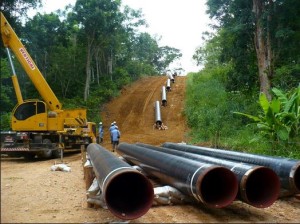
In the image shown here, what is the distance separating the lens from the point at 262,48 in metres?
17.5

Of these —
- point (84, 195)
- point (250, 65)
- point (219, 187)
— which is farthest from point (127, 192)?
point (250, 65)

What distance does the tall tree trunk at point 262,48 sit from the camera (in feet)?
55.8

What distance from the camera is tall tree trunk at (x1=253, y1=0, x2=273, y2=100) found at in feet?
55.8

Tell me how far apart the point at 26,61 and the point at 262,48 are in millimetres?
12830

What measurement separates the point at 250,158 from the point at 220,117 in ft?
40.3

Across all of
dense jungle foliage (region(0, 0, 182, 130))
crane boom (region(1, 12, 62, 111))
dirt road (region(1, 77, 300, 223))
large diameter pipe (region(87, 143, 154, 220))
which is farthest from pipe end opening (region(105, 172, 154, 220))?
crane boom (region(1, 12, 62, 111))

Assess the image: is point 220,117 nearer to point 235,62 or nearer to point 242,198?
point 235,62

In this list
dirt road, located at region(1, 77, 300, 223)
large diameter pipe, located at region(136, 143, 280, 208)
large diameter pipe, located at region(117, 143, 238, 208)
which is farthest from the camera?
large diameter pipe, located at region(136, 143, 280, 208)

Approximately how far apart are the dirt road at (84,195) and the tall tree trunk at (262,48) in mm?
5204

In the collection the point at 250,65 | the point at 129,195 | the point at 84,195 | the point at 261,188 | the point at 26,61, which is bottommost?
the point at 84,195

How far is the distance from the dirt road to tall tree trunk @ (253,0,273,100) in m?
5.20

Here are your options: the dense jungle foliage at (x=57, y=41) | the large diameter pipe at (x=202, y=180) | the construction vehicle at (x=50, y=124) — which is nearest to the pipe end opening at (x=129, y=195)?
the large diameter pipe at (x=202, y=180)

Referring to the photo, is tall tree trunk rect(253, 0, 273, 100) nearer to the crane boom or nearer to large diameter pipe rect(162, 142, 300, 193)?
the crane boom

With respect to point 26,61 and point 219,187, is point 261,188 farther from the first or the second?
point 26,61
